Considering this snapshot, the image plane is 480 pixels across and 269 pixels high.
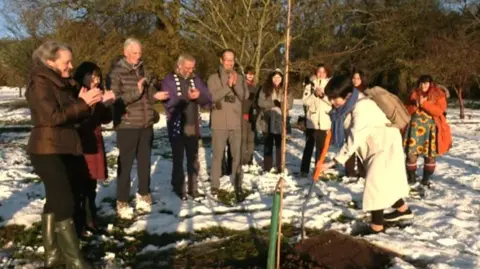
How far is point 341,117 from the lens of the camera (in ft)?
14.9

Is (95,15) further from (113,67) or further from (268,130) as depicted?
(113,67)

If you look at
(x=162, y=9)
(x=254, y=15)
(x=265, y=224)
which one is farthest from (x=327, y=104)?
(x=162, y=9)

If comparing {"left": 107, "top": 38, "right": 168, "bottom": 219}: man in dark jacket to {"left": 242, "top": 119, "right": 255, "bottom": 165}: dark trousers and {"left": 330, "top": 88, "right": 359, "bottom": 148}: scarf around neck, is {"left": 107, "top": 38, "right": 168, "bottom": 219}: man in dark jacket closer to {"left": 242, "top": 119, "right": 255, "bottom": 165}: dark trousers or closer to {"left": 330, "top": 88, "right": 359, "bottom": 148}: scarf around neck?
{"left": 330, "top": 88, "right": 359, "bottom": 148}: scarf around neck

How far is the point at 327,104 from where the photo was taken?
271 inches

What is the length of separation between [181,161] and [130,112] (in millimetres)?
1055

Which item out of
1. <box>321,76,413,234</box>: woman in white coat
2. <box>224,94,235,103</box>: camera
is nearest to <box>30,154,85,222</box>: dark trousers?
<box>321,76,413,234</box>: woman in white coat

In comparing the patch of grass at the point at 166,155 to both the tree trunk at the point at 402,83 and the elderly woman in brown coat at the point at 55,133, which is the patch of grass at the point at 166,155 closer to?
the elderly woman in brown coat at the point at 55,133

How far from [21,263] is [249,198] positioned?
2816 mm

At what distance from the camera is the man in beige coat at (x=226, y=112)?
18.9 ft

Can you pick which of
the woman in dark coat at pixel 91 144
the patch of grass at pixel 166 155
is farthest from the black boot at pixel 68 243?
the patch of grass at pixel 166 155

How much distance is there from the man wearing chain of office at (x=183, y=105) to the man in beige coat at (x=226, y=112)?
1.11 ft

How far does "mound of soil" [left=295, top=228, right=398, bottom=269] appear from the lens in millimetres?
3709

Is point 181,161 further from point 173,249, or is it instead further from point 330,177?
point 330,177

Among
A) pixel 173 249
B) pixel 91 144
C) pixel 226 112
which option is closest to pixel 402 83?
pixel 226 112
